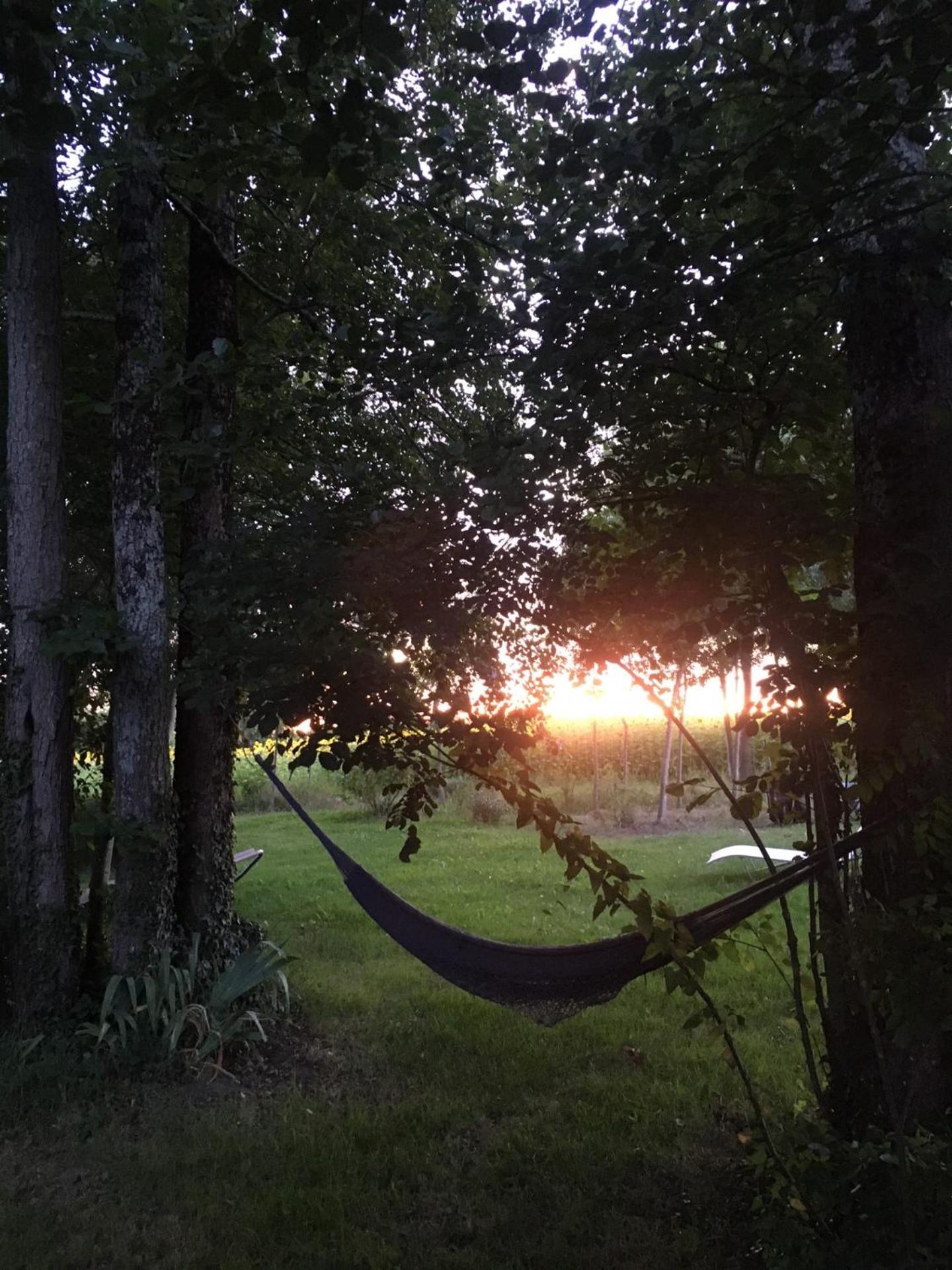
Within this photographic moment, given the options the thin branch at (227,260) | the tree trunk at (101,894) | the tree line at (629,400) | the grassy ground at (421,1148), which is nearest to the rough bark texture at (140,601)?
the thin branch at (227,260)

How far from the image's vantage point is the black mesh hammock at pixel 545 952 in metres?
2.15

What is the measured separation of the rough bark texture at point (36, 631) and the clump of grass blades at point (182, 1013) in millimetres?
287

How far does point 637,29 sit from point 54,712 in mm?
3073

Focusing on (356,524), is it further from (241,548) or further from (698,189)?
(698,189)

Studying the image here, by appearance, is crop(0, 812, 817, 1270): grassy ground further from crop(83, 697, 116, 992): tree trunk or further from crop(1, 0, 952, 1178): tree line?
crop(83, 697, 116, 992): tree trunk

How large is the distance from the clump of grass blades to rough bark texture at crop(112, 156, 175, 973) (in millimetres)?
167

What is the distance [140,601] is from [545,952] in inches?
89.9

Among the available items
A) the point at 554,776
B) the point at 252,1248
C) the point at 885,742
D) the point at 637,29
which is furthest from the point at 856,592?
the point at 554,776

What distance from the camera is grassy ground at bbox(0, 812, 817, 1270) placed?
2.31 metres

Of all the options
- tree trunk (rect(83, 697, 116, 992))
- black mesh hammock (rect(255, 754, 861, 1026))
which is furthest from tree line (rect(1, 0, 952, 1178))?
tree trunk (rect(83, 697, 116, 992))

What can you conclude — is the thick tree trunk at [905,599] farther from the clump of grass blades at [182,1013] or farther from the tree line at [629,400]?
the clump of grass blades at [182,1013]

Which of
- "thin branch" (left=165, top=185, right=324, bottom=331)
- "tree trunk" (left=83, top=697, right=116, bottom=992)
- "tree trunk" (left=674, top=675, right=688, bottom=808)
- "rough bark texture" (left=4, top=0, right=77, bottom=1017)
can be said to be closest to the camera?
"rough bark texture" (left=4, top=0, right=77, bottom=1017)

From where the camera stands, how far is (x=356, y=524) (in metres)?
2.29

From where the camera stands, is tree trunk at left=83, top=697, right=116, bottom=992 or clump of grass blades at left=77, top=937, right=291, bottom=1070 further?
tree trunk at left=83, top=697, right=116, bottom=992
